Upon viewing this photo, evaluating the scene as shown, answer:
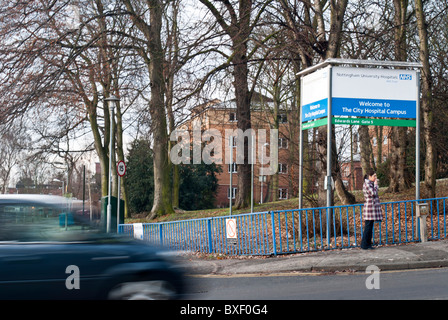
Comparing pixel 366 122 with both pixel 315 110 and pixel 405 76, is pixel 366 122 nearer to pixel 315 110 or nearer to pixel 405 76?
pixel 315 110

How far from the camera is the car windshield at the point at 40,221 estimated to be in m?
6.89

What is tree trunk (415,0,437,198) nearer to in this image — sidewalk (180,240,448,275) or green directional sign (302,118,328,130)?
sidewalk (180,240,448,275)

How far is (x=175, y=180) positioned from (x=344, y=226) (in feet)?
84.5

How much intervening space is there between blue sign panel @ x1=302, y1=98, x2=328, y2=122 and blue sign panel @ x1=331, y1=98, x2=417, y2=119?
25 cm

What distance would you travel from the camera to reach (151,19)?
27234 millimetres

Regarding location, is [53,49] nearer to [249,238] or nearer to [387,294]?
[249,238]

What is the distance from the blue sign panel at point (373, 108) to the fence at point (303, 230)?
7.21ft

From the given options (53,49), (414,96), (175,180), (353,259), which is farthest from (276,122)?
(353,259)

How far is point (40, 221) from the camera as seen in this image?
7387 millimetres

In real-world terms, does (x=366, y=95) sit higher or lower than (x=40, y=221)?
higher

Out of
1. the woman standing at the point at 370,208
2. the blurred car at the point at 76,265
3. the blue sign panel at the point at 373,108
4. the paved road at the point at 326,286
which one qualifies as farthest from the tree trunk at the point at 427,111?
the blurred car at the point at 76,265

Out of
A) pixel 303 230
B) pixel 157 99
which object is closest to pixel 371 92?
pixel 303 230

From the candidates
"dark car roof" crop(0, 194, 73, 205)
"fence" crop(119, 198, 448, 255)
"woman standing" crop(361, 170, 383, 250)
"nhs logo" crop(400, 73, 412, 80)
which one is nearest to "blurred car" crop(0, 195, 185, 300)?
"dark car roof" crop(0, 194, 73, 205)

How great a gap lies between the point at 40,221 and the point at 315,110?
851 centimetres
